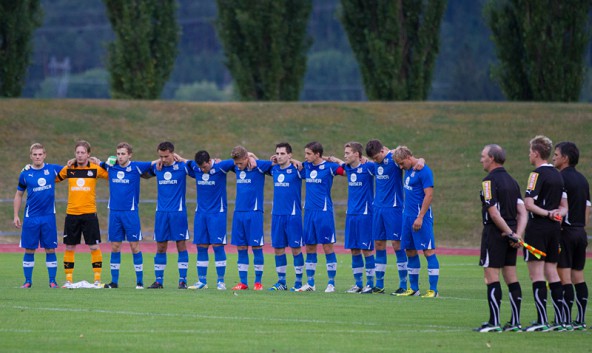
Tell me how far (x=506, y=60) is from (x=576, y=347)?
114 ft

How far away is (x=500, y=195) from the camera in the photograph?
1290cm

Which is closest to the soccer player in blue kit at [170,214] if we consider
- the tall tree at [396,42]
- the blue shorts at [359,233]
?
the blue shorts at [359,233]

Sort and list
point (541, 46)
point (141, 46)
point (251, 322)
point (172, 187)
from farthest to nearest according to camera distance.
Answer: point (141, 46) → point (541, 46) → point (172, 187) → point (251, 322)

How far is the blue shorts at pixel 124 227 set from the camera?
1828cm

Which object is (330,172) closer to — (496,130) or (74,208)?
(74,208)

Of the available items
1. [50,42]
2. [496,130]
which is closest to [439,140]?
[496,130]

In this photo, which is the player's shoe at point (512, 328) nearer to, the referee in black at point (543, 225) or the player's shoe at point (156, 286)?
the referee in black at point (543, 225)

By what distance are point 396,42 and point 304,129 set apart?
712 centimetres

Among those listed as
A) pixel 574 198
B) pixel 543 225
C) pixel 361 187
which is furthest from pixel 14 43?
pixel 543 225

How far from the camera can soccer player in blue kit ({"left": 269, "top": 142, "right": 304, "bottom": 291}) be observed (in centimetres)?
1830

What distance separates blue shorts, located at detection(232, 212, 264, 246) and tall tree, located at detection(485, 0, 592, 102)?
2848 cm

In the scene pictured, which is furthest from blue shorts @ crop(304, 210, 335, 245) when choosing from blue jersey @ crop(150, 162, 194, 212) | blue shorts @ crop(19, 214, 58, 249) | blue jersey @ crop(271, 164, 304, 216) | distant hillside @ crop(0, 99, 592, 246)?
distant hillside @ crop(0, 99, 592, 246)

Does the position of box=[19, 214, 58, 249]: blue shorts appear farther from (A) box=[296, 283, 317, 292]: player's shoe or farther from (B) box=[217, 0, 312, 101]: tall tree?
(B) box=[217, 0, 312, 101]: tall tree

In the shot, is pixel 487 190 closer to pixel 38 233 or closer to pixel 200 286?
pixel 200 286
